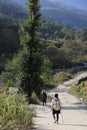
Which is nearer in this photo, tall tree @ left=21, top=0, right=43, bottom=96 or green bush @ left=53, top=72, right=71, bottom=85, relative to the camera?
tall tree @ left=21, top=0, right=43, bottom=96

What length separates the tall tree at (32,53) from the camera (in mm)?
39562

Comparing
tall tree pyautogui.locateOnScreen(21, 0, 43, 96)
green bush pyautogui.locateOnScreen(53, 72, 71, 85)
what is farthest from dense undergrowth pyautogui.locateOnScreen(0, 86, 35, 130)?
green bush pyautogui.locateOnScreen(53, 72, 71, 85)

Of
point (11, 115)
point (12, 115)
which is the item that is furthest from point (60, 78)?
point (11, 115)

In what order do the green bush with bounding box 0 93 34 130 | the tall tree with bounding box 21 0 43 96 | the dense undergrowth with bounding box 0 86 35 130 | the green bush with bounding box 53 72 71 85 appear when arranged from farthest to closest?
1. the green bush with bounding box 53 72 71 85
2. the tall tree with bounding box 21 0 43 96
3. the dense undergrowth with bounding box 0 86 35 130
4. the green bush with bounding box 0 93 34 130

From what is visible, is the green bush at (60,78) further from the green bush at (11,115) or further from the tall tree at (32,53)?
the green bush at (11,115)

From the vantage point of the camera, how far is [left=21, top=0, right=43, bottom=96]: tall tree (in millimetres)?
39562

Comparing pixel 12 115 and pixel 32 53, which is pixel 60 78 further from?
pixel 12 115

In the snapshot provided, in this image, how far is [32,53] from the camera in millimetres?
40000

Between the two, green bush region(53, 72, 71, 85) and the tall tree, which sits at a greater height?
the tall tree

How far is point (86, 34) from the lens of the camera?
604 feet

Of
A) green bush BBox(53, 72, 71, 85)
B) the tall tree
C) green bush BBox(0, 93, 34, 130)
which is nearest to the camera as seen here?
green bush BBox(0, 93, 34, 130)

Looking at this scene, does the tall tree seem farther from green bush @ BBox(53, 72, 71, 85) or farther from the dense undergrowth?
green bush @ BBox(53, 72, 71, 85)

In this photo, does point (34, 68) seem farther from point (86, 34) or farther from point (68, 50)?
point (86, 34)

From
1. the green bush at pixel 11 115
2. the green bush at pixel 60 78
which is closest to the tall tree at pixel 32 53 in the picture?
the green bush at pixel 11 115
